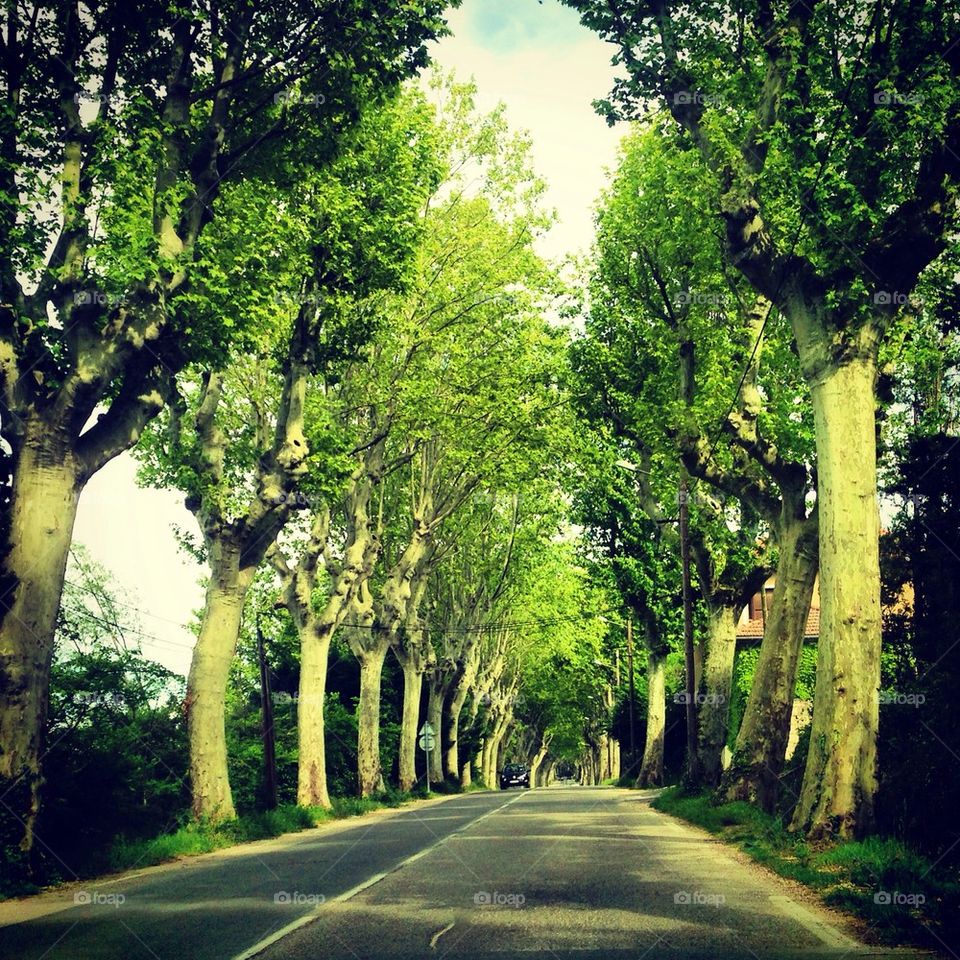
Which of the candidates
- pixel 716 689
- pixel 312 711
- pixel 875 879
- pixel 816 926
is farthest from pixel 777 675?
pixel 312 711

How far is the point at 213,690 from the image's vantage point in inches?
715

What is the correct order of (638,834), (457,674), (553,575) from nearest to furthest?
(638,834)
(457,674)
(553,575)

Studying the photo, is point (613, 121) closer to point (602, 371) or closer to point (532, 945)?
point (602, 371)

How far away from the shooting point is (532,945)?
7.08 m

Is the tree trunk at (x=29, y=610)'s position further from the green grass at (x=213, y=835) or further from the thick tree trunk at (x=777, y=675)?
the thick tree trunk at (x=777, y=675)

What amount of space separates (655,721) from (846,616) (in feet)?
83.9

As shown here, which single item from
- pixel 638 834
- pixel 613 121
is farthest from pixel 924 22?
pixel 638 834

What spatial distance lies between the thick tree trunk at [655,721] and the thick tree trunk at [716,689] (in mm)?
11159

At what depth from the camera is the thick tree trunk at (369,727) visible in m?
31.3

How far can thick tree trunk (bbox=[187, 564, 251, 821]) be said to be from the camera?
1795 centimetres

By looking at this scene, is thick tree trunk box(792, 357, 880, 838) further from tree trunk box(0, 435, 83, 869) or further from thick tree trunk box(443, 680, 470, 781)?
thick tree trunk box(443, 680, 470, 781)

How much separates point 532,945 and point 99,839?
860 cm

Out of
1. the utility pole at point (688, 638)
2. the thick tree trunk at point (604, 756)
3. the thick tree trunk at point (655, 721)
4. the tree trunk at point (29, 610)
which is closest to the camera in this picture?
the tree trunk at point (29, 610)

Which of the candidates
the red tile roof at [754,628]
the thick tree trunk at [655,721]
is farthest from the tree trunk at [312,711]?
the red tile roof at [754,628]
